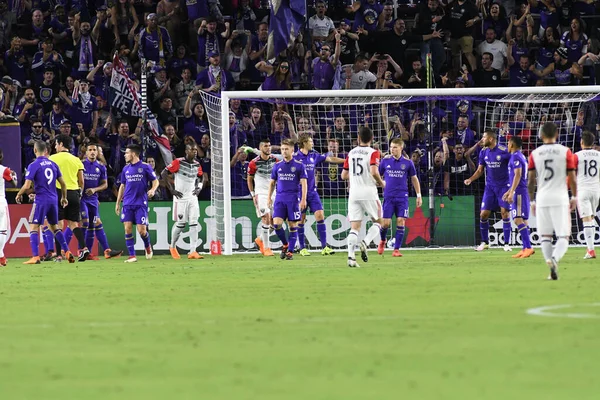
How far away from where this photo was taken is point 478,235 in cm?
2559

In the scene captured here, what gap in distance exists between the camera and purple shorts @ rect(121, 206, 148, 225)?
22.5 m

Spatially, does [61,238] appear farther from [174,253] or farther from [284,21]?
[284,21]

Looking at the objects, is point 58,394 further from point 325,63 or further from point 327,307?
point 325,63

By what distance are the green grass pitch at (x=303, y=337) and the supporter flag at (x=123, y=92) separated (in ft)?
34.2

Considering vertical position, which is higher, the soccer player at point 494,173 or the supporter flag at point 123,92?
the supporter flag at point 123,92

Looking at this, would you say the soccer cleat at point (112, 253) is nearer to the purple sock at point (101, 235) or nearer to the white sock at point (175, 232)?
the purple sock at point (101, 235)

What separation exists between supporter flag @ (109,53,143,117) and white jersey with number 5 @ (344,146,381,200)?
8.50 meters

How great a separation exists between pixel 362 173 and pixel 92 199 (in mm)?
6964

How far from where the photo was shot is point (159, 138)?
85.3 feet

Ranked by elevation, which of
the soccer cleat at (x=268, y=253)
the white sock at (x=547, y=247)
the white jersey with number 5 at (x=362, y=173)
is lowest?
the soccer cleat at (x=268, y=253)

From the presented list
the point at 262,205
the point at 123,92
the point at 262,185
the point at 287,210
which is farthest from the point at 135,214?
the point at 123,92

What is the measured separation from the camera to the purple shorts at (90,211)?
77.2ft

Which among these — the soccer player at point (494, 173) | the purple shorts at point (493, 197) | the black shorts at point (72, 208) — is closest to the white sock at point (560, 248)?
the soccer player at point (494, 173)

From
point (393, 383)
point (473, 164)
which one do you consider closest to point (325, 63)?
point (473, 164)
